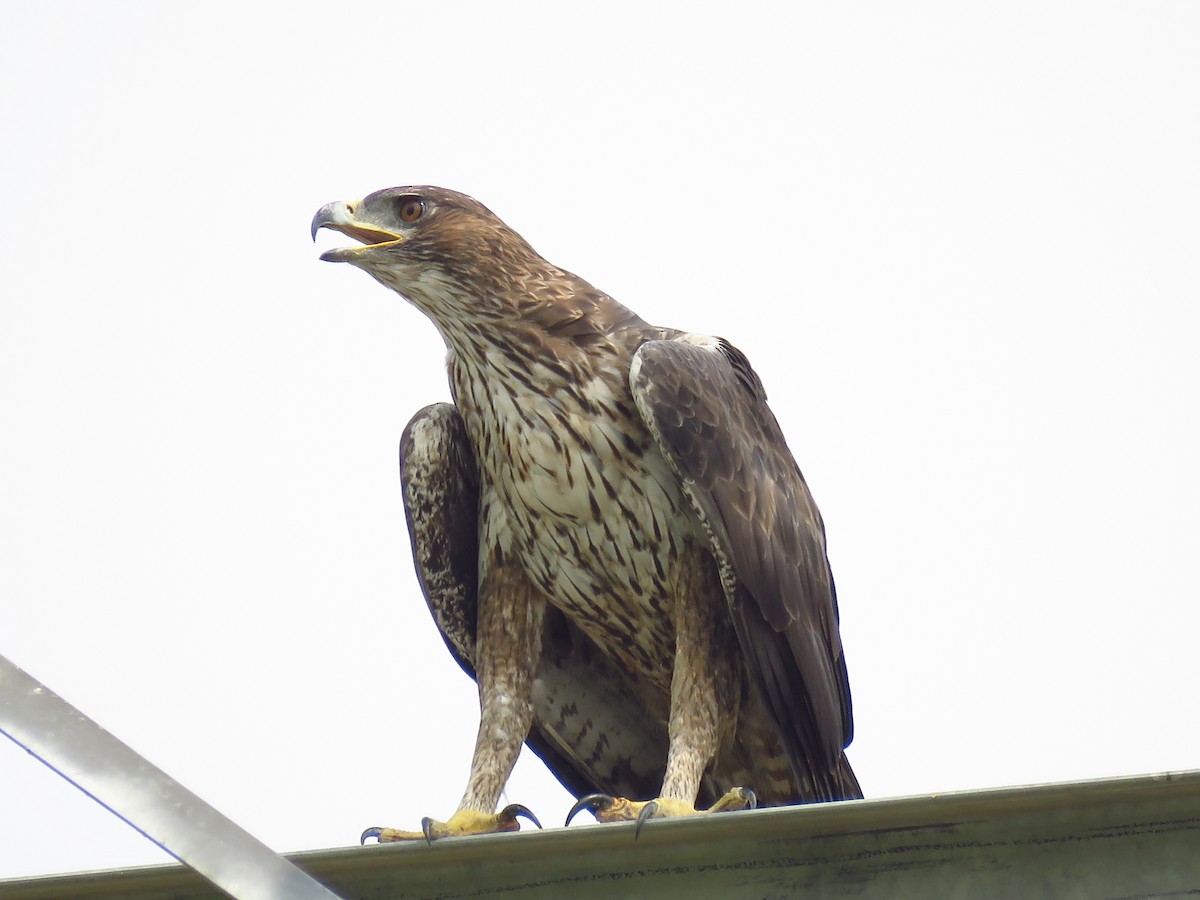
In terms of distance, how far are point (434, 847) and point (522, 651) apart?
232cm

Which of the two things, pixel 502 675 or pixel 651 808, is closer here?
pixel 651 808

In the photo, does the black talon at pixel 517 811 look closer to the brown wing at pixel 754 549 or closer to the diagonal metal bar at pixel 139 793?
the brown wing at pixel 754 549

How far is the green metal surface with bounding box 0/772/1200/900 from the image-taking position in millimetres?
2865

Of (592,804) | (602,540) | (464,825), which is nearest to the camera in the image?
(464,825)

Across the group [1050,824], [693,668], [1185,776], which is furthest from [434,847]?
[693,668]

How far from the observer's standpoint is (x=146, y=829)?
256cm

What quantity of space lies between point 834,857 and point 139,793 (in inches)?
52.2

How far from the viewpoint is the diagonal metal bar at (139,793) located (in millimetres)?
2496

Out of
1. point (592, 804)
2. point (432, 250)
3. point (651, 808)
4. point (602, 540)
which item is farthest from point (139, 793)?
point (432, 250)

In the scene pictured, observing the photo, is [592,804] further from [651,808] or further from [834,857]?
[834,857]

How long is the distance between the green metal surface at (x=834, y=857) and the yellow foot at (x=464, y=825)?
132 cm

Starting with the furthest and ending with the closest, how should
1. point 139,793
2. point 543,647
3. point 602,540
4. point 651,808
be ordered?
point 543,647 < point 602,540 < point 651,808 < point 139,793

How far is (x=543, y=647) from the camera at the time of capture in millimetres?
5582

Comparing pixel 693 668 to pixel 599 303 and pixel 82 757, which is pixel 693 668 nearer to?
pixel 599 303
